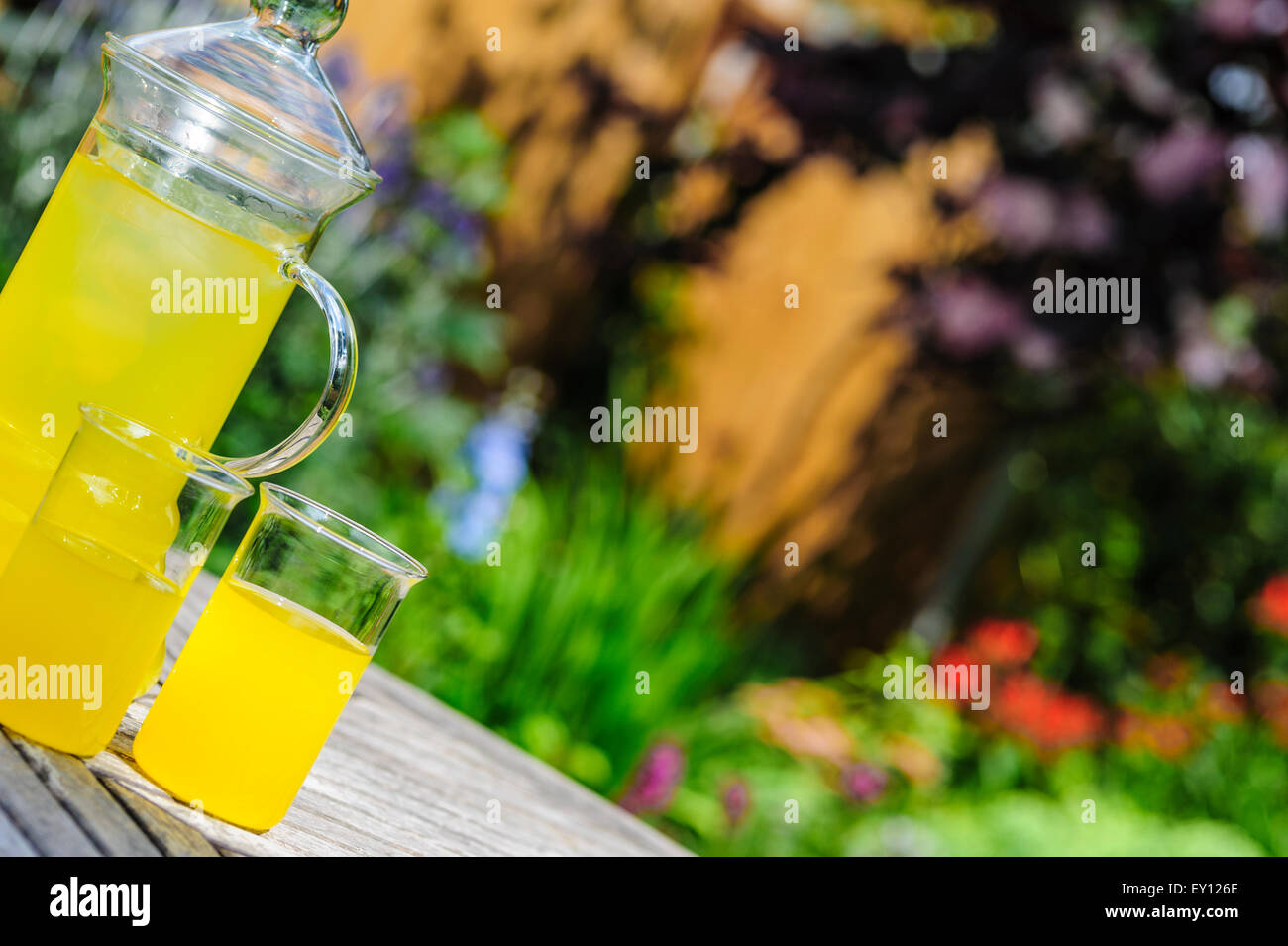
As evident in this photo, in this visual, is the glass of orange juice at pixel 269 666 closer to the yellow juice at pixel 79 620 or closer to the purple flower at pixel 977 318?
the yellow juice at pixel 79 620

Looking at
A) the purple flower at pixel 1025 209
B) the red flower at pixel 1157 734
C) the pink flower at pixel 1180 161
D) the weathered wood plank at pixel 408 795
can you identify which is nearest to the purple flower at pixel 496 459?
the purple flower at pixel 1025 209

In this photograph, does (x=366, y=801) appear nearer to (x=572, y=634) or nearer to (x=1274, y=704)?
(x=572, y=634)

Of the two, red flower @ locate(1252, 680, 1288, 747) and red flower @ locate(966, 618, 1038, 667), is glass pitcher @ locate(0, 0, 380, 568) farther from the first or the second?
red flower @ locate(1252, 680, 1288, 747)

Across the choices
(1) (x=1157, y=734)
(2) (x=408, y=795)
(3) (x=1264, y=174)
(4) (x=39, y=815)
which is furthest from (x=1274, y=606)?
(4) (x=39, y=815)

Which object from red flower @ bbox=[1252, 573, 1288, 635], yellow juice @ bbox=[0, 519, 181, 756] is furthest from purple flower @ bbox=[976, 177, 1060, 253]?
yellow juice @ bbox=[0, 519, 181, 756]
